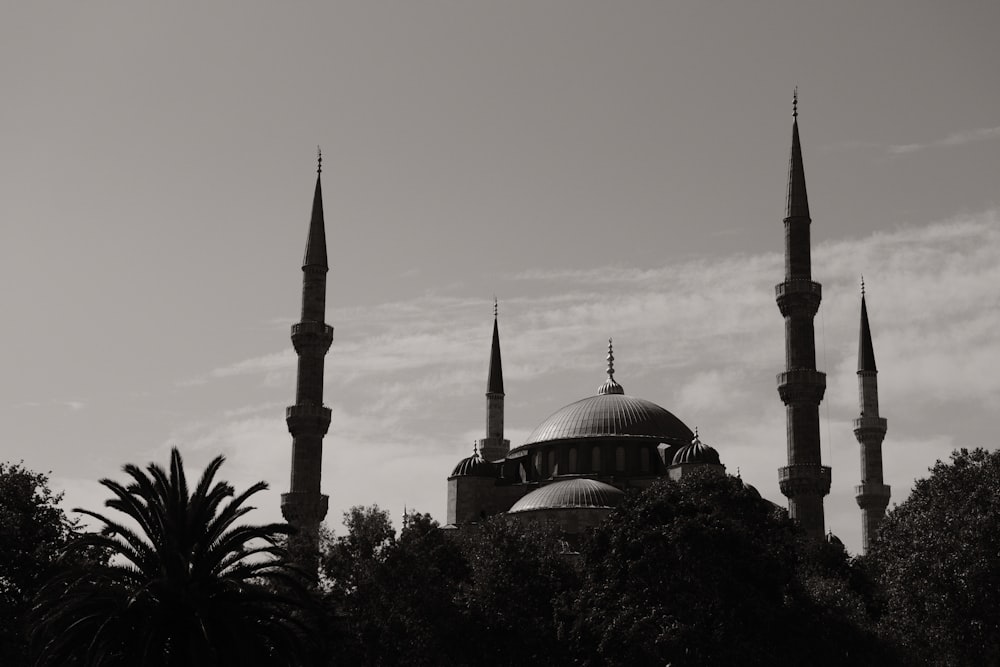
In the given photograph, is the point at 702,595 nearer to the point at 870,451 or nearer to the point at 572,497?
the point at 572,497

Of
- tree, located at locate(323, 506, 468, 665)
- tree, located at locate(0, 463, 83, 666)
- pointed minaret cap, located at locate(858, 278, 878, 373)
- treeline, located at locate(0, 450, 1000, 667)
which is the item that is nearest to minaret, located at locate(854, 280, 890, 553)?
pointed minaret cap, located at locate(858, 278, 878, 373)

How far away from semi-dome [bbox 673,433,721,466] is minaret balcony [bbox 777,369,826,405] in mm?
9659

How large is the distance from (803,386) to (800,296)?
3.83m

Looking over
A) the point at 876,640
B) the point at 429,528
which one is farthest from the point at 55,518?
the point at 876,640

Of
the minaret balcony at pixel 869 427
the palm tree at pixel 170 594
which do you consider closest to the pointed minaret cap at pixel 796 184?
the minaret balcony at pixel 869 427

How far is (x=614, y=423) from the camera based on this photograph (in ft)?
256

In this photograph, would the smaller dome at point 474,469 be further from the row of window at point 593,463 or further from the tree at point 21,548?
the tree at point 21,548

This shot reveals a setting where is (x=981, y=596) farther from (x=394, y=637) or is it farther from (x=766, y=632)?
(x=394, y=637)

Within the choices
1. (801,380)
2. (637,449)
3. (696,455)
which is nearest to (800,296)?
(801,380)

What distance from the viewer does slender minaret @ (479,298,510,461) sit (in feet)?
276

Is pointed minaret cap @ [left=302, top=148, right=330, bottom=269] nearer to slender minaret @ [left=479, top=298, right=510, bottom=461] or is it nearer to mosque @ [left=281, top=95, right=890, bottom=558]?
mosque @ [left=281, top=95, right=890, bottom=558]

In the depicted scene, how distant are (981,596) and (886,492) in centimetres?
3795

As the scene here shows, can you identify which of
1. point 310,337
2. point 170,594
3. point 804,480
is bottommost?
point 170,594

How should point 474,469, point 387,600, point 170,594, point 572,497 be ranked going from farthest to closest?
point 474,469
point 572,497
point 387,600
point 170,594
